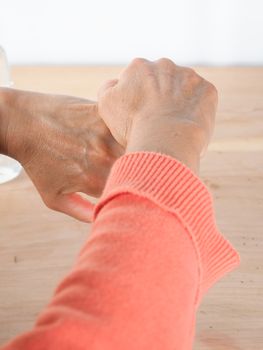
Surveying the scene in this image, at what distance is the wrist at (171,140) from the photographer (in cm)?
44

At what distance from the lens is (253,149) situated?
83 cm

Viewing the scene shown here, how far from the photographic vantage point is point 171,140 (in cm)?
45

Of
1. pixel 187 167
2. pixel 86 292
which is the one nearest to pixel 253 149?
pixel 187 167

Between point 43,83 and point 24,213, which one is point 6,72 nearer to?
point 43,83

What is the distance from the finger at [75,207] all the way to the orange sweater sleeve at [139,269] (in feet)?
0.91

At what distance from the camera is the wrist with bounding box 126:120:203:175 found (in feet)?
1.45

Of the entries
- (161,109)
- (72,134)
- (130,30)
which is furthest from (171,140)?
(130,30)

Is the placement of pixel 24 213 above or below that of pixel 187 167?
below

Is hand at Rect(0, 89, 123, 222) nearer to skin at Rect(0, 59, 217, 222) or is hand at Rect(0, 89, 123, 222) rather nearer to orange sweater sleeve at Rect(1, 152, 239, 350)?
skin at Rect(0, 59, 217, 222)

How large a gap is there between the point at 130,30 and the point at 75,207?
45cm

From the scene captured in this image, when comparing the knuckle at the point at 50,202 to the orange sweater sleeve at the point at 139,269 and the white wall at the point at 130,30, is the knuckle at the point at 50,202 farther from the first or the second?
the white wall at the point at 130,30

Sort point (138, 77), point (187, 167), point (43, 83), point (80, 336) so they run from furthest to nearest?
1. point (43, 83)
2. point (138, 77)
3. point (187, 167)
4. point (80, 336)

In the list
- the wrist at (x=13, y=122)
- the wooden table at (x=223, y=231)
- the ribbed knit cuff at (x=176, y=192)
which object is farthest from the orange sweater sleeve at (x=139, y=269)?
the wrist at (x=13, y=122)

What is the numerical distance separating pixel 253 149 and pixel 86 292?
0.53m
